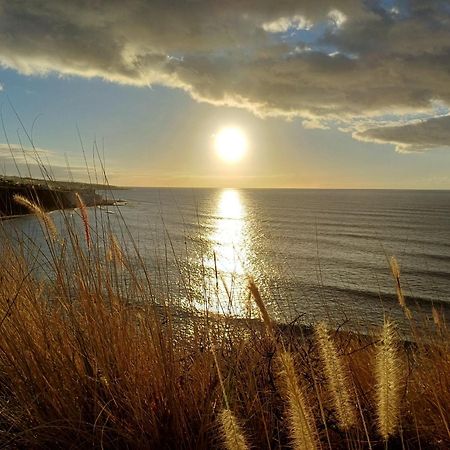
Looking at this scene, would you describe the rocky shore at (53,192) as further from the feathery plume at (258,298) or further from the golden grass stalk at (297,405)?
the golden grass stalk at (297,405)

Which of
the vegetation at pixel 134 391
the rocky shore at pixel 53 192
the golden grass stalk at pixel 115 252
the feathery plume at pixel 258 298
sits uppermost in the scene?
the rocky shore at pixel 53 192

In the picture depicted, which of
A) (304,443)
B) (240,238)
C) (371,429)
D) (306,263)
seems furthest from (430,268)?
(304,443)

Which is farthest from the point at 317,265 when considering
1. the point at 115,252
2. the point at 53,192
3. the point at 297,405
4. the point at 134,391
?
the point at 297,405

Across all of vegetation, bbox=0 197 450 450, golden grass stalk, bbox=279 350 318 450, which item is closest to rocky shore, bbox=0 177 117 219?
vegetation, bbox=0 197 450 450

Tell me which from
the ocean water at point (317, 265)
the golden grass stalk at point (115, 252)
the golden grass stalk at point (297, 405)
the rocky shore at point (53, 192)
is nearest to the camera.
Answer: the golden grass stalk at point (297, 405)

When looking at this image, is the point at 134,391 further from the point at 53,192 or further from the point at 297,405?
the point at 53,192

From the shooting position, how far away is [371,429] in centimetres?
210

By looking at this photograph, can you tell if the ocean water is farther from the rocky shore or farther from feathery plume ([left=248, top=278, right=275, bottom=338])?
the rocky shore

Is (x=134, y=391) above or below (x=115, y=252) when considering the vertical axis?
below

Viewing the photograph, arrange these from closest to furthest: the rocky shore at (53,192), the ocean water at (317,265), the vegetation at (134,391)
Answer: the vegetation at (134,391)
the rocky shore at (53,192)
the ocean water at (317,265)

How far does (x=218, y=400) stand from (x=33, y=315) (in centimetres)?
114

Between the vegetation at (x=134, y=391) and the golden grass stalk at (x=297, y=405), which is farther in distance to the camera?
the vegetation at (x=134, y=391)

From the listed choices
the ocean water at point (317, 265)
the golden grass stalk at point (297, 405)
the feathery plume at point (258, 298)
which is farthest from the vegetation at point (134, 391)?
the ocean water at point (317, 265)

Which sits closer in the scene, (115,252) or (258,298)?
(258,298)
